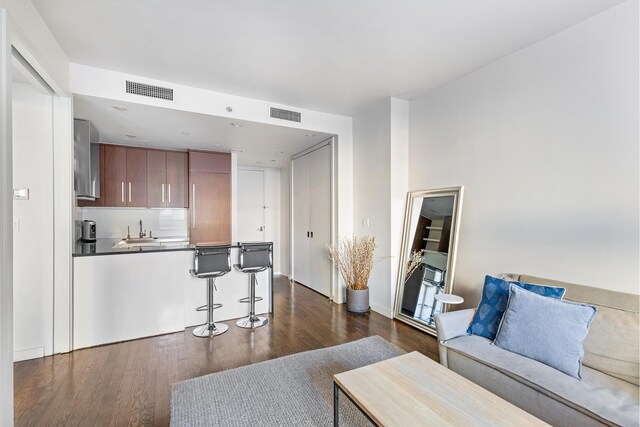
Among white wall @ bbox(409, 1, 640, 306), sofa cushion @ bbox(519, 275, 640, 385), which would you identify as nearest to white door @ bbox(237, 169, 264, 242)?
white wall @ bbox(409, 1, 640, 306)

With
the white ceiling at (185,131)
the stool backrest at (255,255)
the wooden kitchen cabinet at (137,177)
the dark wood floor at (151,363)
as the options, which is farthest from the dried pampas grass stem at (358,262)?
the wooden kitchen cabinet at (137,177)

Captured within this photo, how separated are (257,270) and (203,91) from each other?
86.3 inches

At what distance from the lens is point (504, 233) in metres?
2.62

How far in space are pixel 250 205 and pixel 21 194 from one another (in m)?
3.79

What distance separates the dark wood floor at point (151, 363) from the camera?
190 centimetres

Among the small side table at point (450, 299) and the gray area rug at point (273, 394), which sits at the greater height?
the small side table at point (450, 299)

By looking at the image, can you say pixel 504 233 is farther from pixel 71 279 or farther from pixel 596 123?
pixel 71 279

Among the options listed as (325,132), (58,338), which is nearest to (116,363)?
(58,338)

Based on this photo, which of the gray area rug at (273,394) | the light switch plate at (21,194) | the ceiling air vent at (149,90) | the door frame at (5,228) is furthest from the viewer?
the ceiling air vent at (149,90)

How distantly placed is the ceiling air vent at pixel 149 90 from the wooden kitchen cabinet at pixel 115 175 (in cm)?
219

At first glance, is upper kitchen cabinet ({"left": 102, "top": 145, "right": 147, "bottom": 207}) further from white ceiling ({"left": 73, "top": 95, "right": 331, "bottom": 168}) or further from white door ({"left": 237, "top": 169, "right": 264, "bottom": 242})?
white door ({"left": 237, "top": 169, "right": 264, "bottom": 242})

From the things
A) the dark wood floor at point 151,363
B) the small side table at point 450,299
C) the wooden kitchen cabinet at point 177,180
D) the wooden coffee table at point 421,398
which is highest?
the wooden kitchen cabinet at point 177,180

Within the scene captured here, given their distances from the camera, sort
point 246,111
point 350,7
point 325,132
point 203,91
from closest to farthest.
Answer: point 350,7, point 203,91, point 246,111, point 325,132

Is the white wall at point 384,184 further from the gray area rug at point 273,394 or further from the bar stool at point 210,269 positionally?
the bar stool at point 210,269
